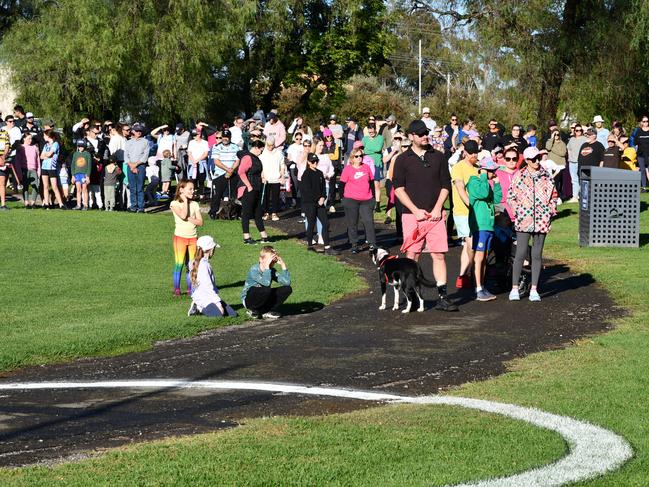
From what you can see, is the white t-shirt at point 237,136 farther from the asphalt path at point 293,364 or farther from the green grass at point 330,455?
the green grass at point 330,455

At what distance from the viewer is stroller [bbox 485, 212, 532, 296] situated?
1659 cm

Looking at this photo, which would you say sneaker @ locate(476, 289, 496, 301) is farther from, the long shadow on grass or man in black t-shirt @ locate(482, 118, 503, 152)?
man in black t-shirt @ locate(482, 118, 503, 152)

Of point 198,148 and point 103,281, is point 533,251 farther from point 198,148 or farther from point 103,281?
point 198,148

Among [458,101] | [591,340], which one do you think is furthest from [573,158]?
[458,101]

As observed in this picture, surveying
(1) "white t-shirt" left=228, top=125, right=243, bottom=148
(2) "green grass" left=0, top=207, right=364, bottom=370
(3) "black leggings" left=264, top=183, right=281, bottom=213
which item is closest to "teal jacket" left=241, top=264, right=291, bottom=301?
(2) "green grass" left=0, top=207, right=364, bottom=370

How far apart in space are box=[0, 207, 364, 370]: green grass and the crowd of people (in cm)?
93

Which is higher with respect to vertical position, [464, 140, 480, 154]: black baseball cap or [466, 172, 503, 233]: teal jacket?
[464, 140, 480, 154]: black baseball cap

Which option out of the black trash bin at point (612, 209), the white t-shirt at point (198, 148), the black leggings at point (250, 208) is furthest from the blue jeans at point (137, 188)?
the black trash bin at point (612, 209)

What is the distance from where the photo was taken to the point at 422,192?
47.8 ft

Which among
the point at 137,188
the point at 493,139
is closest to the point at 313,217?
the point at 493,139

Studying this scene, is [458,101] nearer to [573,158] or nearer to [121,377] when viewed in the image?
[573,158]

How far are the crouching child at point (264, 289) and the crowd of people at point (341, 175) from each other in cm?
11

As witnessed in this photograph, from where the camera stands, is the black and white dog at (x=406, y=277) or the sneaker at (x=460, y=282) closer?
the black and white dog at (x=406, y=277)

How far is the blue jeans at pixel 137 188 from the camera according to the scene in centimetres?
2939
